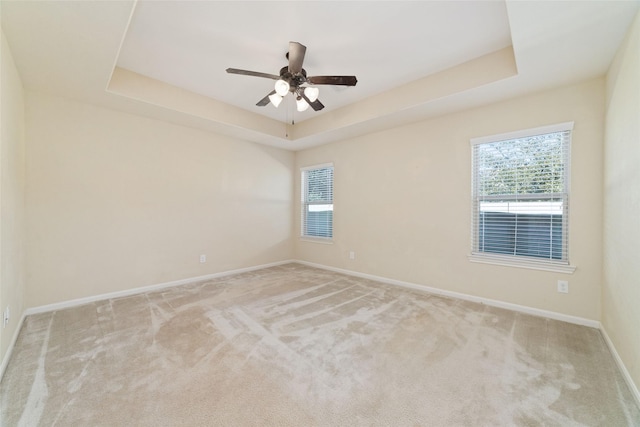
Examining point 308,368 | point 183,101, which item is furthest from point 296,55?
point 308,368

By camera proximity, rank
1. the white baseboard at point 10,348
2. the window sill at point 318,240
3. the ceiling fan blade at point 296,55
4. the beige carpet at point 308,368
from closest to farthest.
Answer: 1. the beige carpet at point 308,368
2. the white baseboard at point 10,348
3. the ceiling fan blade at point 296,55
4. the window sill at point 318,240

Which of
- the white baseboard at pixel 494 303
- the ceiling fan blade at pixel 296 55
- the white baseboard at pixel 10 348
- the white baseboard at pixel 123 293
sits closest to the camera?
the white baseboard at pixel 10 348

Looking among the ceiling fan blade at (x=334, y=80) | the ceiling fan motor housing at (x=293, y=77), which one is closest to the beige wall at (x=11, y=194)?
the ceiling fan motor housing at (x=293, y=77)

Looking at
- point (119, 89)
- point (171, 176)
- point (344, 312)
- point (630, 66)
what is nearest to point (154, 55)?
point (119, 89)

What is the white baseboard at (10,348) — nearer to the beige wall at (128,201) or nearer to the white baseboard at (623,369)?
the beige wall at (128,201)

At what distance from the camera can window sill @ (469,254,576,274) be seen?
2697mm

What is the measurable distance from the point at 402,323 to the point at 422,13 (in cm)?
282

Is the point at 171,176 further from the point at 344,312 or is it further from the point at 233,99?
the point at 344,312

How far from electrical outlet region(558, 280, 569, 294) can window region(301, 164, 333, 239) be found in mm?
3264

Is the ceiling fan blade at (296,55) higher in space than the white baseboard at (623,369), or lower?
higher

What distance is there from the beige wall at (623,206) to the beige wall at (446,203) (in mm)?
181

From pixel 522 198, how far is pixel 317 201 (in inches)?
132

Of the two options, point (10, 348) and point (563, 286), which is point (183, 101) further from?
point (563, 286)

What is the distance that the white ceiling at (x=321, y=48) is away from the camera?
1.84m
